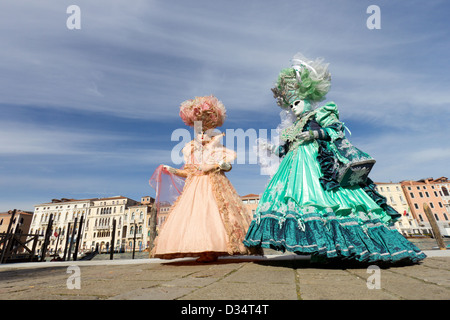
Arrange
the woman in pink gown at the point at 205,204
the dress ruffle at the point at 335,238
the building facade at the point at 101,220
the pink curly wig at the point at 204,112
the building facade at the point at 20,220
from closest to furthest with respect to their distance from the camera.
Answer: the dress ruffle at the point at 335,238
the woman in pink gown at the point at 205,204
the pink curly wig at the point at 204,112
the building facade at the point at 101,220
the building facade at the point at 20,220

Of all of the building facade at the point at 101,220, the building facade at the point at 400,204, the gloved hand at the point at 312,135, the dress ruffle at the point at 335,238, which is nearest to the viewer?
the dress ruffle at the point at 335,238

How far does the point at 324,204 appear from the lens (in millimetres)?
2576

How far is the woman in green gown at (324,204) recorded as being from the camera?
2.38m

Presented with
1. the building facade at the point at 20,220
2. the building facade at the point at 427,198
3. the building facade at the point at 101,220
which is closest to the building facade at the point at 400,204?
the building facade at the point at 427,198

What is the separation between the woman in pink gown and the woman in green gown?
0.52m

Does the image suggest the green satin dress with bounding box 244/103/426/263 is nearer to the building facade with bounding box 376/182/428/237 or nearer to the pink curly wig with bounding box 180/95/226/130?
the pink curly wig with bounding box 180/95/226/130

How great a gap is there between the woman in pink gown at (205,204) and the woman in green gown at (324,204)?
518 mm

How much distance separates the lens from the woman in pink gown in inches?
127

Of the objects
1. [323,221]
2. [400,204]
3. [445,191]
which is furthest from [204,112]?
[445,191]

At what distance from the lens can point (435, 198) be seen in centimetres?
4288

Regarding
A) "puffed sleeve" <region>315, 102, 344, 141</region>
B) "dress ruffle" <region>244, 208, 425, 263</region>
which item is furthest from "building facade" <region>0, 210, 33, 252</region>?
"puffed sleeve" <region>315, 102, 344, 141</region>

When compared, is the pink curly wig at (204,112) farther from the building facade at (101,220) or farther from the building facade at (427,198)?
the building facade at (427,198)

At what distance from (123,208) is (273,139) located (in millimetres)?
52294
